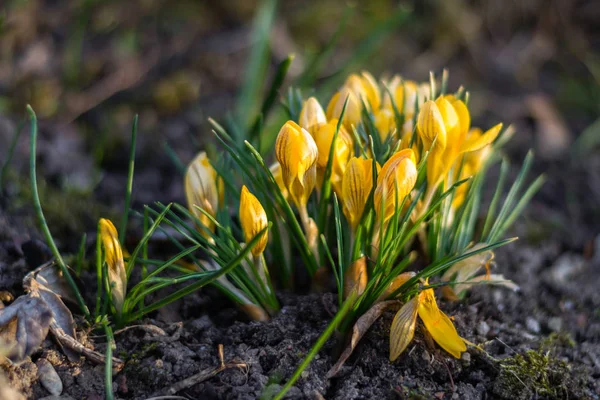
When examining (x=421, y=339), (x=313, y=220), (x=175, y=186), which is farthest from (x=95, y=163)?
(x=421, y=339)

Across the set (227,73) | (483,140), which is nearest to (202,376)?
(483,140)

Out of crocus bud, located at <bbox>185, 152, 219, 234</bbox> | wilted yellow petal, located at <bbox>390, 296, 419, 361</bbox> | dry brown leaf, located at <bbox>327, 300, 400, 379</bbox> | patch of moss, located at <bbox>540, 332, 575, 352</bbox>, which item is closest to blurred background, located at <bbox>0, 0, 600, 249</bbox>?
crocus bud, located at <bbox>185, 152, 219, 234</bbox>

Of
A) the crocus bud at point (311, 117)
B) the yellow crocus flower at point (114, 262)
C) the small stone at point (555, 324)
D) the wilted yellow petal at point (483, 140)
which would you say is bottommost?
the small stone at point (555, 324)

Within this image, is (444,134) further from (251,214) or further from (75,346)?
(75,346)

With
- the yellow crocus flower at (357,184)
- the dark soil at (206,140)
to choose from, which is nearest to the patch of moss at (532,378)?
the dark soil at (206,140)

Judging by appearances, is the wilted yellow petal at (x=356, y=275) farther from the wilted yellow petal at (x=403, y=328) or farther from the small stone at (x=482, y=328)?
the small stone at (x=482, y=328)

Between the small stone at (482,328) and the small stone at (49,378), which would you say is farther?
the small stone at (482,328)

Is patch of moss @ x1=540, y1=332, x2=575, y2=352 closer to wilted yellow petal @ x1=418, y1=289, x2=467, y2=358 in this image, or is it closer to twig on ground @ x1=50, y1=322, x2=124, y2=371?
wilted yellow petal @ x1=418, y1=289, x2=467, y2=358

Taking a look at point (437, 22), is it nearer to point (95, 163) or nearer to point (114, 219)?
point (95, 163)
